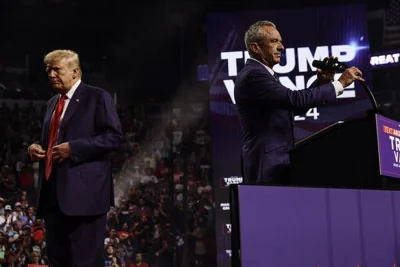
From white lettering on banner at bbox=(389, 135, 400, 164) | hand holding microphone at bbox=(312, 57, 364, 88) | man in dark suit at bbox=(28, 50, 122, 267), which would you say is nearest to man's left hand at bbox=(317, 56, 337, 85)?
hand holding microphone at bbox=(312, 57, 364, 88)

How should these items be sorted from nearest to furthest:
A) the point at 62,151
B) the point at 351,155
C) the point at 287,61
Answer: the point at 62,151, the point at 351,155, the point at 287,61

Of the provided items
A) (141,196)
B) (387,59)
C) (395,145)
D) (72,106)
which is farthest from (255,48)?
(387,59)

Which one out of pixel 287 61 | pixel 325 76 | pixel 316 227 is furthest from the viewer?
pixel 287 61

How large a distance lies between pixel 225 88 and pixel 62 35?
24.6 ft

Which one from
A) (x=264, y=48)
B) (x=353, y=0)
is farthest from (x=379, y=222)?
(x=353, y=0)

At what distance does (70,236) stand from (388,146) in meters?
1.57

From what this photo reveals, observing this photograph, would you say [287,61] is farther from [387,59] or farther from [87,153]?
[387,59]

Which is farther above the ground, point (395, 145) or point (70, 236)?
point (395, 145)

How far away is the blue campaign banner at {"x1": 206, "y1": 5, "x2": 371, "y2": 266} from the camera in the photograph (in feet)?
28.3

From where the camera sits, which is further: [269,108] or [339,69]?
[339,69]

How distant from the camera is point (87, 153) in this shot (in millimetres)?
2662

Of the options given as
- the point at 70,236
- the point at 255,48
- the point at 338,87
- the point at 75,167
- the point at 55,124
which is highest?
the point at 255,48

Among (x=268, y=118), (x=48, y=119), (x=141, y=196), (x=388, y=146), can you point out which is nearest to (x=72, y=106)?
(x=48, y=119)

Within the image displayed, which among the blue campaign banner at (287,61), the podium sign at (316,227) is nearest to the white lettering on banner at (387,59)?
the blue campaign banner at (287,61)
